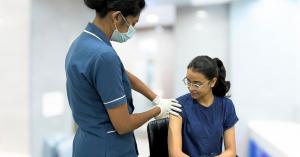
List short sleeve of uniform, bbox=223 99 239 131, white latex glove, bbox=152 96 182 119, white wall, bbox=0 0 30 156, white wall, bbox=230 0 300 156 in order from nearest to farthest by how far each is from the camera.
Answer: white latex glove, bbox=152 96 182 119, short sleeve of uniform, bbox=223 99 239 131, white wall, bbox=0 0 30 156, white wall, bbox=230 0 300 156

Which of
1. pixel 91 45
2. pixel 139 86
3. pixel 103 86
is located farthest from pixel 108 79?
pixel 139 86

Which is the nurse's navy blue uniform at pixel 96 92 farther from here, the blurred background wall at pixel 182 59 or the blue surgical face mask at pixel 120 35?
the blurred background wall at pixel 182 59

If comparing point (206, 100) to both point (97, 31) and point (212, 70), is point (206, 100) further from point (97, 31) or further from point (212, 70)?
point (97, 31)

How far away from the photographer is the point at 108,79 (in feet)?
3.43

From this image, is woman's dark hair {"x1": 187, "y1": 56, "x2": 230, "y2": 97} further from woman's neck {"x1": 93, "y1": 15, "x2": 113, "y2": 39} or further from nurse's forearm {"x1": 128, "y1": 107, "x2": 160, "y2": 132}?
woman's neck {"x1": 93, "y1": 15, "x2": 113, "y2": 39}

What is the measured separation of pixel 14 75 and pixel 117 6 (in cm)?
145

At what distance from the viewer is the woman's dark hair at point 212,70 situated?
151 cm

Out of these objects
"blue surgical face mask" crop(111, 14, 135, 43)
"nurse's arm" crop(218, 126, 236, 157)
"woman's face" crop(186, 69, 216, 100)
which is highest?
"blue surgical face mask" crop(111, 14, 135, 43)

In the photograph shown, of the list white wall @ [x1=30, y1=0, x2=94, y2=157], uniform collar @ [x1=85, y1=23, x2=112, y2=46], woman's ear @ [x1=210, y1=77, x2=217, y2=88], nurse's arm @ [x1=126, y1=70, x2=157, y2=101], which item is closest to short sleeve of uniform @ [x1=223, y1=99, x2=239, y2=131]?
woman's ear @ [x1=210, y1=77, x2=217, y2=88]

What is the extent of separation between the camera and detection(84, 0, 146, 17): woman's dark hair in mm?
1068

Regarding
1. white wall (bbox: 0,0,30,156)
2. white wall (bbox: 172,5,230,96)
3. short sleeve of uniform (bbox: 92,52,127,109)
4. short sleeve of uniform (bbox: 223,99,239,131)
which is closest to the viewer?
short sleeve of uniform (bbox: 92,52,127,109)

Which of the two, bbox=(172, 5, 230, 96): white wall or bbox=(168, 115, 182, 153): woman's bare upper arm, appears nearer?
bbox=(168, 115, 182, 153): woman's bare upper arm

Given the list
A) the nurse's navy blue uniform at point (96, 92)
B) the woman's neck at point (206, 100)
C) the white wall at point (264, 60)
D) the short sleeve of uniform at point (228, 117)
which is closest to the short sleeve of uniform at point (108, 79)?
the nurse's navy blue uniform at point (96, 92)

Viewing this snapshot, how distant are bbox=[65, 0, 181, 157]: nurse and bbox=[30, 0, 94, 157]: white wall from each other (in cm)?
111
